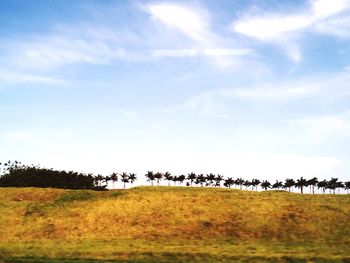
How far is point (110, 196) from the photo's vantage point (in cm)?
4484

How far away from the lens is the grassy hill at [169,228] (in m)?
28.6

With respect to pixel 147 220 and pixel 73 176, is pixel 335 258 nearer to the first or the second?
pixel 147 220

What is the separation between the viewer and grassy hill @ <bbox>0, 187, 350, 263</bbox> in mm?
28641

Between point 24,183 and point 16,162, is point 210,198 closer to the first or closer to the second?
point 24,183

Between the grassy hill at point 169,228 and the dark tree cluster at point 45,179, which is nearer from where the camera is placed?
the grassy hill at point 169,228

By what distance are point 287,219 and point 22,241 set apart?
68.2 feet

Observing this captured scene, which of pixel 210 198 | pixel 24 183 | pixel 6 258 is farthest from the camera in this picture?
pixel 24 183

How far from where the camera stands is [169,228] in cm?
3678

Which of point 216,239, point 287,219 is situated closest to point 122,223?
point 216,239

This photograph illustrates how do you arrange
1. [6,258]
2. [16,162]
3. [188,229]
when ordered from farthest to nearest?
[16,162] < [188,229] < [6,258]

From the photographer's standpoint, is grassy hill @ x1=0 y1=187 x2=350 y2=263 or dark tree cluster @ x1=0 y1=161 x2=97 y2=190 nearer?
grassy hill @ x1=0 y1=187 x2=350 y2=263

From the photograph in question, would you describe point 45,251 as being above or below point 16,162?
below

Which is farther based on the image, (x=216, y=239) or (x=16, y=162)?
(x=16, y=162)

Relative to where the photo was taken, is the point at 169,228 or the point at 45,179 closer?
the point at 169,228
